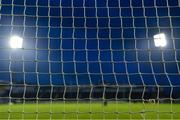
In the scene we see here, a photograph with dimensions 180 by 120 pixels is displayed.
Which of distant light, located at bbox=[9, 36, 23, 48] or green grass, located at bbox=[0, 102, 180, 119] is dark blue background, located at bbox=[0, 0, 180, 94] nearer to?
distant light, located at bbox=[9, 36, 23, 48]

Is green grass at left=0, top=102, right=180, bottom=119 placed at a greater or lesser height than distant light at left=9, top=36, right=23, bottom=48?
lesser

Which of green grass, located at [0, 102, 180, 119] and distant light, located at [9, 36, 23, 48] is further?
distant light, located at [9, 36, 23, 48]

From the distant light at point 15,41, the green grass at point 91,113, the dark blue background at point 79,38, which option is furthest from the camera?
the distant light at point 15,41

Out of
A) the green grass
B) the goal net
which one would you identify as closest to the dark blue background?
the goal net

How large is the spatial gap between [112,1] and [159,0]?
1.14 meters

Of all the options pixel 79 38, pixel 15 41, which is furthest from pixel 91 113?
pixel 15 41

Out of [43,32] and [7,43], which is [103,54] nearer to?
[43,32]

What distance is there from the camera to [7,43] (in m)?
5.87

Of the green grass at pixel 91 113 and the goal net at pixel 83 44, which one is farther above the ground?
the goal net at pixel 83 44

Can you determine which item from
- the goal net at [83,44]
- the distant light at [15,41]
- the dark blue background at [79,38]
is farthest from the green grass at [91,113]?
the distant light at [15,41]

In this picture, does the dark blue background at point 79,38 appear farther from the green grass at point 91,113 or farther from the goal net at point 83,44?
the green grass at point 91,113

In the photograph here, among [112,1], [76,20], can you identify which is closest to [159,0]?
[112,1]

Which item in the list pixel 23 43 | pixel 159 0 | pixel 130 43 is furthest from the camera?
pixel 159 0

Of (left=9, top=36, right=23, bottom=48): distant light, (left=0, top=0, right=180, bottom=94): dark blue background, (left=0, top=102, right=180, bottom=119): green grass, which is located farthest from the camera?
(left=9, top=36, right=23, bottom=48): distant light
